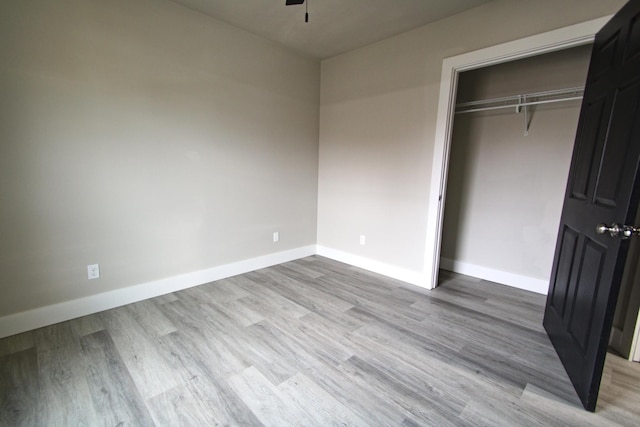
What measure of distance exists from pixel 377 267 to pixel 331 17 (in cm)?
270

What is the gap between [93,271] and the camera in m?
2.34

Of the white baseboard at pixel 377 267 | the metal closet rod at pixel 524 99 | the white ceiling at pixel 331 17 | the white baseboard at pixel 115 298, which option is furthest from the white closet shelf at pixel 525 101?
the white baseboard at pixel 115 298

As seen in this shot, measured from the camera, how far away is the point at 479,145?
3.24 meters

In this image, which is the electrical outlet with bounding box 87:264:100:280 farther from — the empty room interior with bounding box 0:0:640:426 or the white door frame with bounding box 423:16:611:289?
the white door frame with bounding box 423:16:611:289

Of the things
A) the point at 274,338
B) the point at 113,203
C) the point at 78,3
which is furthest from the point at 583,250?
the point at 78,3

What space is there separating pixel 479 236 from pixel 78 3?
14.0 ft

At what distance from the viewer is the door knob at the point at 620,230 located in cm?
133

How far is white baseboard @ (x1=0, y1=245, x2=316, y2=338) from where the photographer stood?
208cm

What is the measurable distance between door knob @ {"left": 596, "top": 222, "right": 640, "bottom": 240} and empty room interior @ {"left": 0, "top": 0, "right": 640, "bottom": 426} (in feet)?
1.39

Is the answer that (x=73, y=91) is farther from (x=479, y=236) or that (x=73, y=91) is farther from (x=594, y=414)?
(x=479, y=236)

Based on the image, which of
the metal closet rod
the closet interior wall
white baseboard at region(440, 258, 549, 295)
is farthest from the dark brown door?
white baseboard at region(440, 258, 549, 295)

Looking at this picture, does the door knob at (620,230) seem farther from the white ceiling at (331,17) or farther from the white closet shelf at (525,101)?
the white ceiling at (331,17)

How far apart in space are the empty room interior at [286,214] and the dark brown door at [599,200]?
155 millimetres

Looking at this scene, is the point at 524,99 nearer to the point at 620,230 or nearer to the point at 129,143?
the point at 620,230
